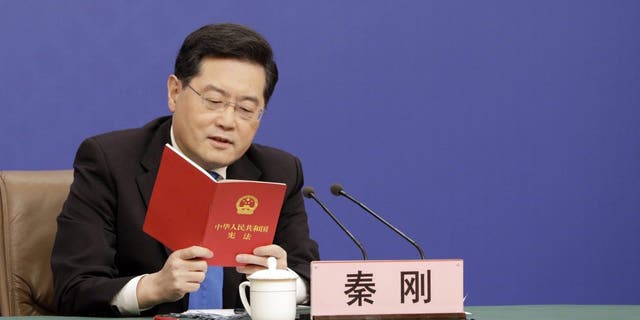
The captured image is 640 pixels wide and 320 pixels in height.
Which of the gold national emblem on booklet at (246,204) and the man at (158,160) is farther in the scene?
the man at (158,160)

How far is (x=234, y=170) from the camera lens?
2.21m

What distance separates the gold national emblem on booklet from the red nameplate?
143mm

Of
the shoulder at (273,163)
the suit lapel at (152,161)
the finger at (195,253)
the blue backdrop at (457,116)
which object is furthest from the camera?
the blue backdrop at (457,116)

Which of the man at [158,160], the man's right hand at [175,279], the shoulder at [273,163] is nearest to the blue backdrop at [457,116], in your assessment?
the shoulder at [273,163]

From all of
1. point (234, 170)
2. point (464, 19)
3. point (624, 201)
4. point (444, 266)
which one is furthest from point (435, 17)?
point (444, 266)

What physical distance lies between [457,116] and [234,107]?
136 centimetres

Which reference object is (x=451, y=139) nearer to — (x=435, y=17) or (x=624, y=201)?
(x=435, y=17)

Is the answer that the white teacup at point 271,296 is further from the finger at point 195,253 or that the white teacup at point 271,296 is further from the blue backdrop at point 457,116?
the blue backdrop at point 457,116

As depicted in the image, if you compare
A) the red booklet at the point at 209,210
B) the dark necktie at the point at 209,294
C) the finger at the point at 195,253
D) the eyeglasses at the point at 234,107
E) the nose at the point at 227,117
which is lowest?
the dark necktie at the point at 209,294

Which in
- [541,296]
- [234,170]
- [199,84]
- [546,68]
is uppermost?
[546,68]

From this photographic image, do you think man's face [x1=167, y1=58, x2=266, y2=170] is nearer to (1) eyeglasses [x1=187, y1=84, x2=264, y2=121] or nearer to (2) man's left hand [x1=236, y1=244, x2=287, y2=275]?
(1) eyeglasses [x1=187, y1=84, x2=264, y2=121]

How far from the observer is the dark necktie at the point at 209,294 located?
2.00 m

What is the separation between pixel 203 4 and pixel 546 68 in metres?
1.21

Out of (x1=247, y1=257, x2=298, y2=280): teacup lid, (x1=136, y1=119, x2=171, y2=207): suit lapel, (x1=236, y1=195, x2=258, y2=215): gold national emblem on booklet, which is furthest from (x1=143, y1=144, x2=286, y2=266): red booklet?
(x1=136, y1=119, x2=171, y2=207): suit lapel
